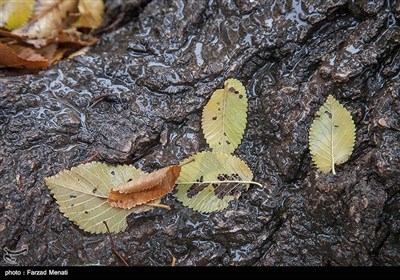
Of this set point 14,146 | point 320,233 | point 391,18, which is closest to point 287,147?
point 320,233

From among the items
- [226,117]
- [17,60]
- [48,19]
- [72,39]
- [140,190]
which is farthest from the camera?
[48,19]

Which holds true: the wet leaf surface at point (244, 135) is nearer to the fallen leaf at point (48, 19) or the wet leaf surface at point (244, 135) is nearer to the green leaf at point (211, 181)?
the green leaf at point (211, 181)

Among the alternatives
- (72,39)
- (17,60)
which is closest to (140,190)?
(17,60)

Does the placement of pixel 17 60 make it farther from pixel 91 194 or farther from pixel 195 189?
pixel 195 189

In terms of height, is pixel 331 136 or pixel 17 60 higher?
pixel 331 136

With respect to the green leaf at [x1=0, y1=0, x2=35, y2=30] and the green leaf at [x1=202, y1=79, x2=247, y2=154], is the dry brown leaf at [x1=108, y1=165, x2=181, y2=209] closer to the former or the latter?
the green leaf at [x1=202, y1=79, x2=247, y2=154]

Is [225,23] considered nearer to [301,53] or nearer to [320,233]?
[301,53]

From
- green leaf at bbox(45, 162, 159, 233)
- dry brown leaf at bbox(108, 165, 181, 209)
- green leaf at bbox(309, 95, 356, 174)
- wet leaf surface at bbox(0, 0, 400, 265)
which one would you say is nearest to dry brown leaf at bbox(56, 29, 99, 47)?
wet leaf surface at bbox(0, 0, 400, 265)
